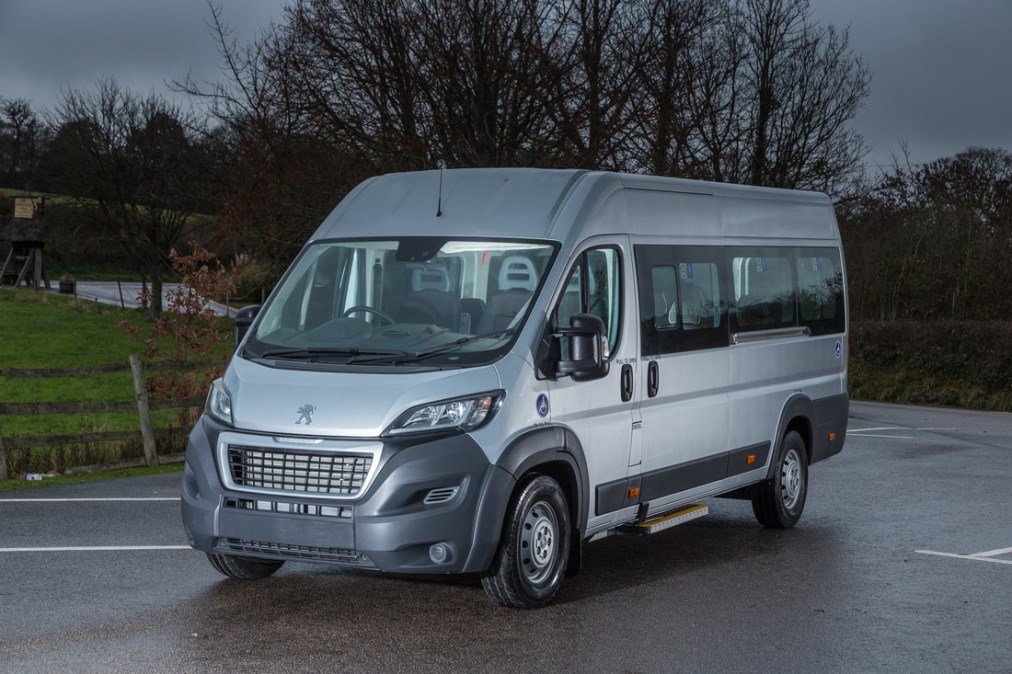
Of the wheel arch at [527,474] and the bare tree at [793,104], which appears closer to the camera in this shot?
the wheel arch at [527,474]

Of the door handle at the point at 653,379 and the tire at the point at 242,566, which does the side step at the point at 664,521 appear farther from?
the tire at the point at 242,566

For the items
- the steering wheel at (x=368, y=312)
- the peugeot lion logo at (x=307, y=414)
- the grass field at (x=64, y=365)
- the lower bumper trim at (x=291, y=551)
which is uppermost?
the steering wheel at (x=368, y=312)

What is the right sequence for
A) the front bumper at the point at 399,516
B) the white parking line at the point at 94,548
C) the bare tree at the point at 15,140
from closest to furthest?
the front bumper at the point at 399,516 → the white parking line at the point at 94,548 → the bare tree at the point at 15,140

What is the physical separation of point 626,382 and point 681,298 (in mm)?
1073

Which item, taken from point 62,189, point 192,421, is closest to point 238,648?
point 192,421

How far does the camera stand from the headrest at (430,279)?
802 centimetres

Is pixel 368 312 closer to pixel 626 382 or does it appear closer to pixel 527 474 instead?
pixel 527 474

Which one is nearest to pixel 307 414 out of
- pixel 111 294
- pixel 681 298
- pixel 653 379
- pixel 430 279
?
pixel 430 279

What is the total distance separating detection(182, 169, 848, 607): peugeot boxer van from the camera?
282 inches

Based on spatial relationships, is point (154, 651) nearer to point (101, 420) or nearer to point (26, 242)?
point (101, 420)

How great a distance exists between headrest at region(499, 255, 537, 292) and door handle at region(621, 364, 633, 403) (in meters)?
0.92

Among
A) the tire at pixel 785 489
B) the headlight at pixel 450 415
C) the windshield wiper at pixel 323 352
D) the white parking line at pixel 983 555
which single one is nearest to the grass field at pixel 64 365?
the windshield wiper at pixel 323 352

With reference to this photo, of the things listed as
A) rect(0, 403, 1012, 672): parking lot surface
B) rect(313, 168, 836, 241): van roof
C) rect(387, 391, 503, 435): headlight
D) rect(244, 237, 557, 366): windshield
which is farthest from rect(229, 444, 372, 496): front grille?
rect(313, 168, 836, 241): van roof

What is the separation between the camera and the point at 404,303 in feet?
26.3
